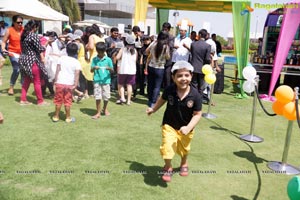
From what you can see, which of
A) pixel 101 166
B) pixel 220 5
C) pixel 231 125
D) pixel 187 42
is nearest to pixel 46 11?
pixel 220 5

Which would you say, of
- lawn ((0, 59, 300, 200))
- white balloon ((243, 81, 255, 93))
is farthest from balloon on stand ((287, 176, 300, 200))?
white balloon ((243, 81, 255, 93))

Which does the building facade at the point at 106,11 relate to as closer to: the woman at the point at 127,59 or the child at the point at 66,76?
the woman at the point at 127,59

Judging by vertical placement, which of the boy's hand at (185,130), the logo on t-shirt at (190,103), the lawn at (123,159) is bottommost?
the lawn at (123,159)

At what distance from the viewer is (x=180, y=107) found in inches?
127

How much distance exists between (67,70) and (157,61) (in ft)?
6.50

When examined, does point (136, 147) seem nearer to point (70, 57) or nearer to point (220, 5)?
point (70, 57)

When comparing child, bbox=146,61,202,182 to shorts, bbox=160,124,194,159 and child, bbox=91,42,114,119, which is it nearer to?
shorts, bbox=160,124,194,159

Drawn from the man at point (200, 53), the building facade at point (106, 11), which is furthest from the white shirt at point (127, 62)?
the building facade at point (106, 11)

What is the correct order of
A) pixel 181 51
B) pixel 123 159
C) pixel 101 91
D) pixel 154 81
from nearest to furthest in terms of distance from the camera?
pixel 123 159 < pixel 101 91 < pixel 154 81 < pixel 181 51

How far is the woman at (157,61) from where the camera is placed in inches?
240

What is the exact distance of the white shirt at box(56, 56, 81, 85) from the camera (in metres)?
5.11

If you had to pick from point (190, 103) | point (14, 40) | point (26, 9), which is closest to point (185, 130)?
point (190, 103)

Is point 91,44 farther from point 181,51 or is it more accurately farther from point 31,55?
point 181,51

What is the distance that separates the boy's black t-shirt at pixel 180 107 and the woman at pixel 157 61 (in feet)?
9.78
